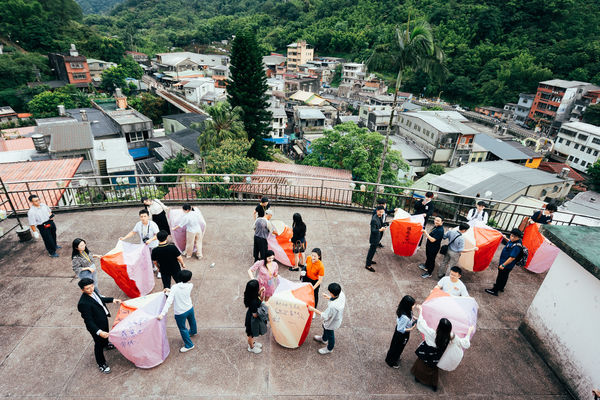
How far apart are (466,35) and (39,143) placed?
7913cm

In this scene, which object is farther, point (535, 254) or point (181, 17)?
point (181, 17)

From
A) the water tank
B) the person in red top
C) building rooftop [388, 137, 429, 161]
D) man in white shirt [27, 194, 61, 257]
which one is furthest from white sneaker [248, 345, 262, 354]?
building rooftop [388, 137, 429, 161]

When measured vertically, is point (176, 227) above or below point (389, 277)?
above

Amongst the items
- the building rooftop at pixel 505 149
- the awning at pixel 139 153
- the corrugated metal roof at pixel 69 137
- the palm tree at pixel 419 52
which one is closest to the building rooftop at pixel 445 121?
the building rooftop at pixel 505 149

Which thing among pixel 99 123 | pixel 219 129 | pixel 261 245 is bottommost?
pixel 99 123

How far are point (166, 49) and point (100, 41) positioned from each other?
31093mm

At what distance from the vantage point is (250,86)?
24.5 metres

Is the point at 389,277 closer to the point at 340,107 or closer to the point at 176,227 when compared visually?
the point at 176,227

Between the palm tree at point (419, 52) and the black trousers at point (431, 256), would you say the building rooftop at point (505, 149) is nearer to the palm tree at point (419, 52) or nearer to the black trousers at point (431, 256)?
the palm tree at point (419, 52)

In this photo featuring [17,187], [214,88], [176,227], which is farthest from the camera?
[214,88]

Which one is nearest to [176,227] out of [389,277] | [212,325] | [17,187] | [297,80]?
[212,325]

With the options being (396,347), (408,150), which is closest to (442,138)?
(408,150)

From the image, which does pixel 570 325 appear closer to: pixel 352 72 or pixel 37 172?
pixel 37 172

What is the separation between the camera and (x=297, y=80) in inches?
2436
